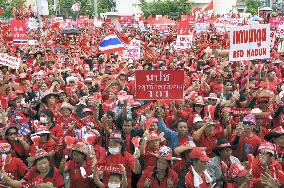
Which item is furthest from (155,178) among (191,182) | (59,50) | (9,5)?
(9,5)

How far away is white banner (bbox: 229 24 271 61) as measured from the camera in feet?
30.7

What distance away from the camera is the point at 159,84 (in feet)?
25.5

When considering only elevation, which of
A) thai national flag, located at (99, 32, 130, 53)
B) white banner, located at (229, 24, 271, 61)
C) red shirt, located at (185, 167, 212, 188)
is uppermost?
white banner, located at (229, 24, 271, 61)

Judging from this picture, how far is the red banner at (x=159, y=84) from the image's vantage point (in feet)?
25.4

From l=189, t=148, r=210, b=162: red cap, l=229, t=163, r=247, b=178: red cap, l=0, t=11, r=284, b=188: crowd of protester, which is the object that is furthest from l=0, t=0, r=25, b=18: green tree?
l=229, t=163, r=247, b=178: red cap

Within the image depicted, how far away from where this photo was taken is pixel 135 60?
16.0 m

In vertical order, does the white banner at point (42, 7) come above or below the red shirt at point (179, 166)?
above

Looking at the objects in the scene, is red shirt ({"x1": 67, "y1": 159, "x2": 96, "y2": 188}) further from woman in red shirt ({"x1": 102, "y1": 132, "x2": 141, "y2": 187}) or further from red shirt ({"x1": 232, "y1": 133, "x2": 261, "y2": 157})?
red shirt ({"x1": 232, "y1": 133, "x2": 261, "y2": 157})

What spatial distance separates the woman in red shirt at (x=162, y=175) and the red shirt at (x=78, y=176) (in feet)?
2.21

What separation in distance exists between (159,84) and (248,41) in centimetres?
249

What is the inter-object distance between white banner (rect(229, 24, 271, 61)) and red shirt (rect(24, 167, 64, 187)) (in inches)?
181

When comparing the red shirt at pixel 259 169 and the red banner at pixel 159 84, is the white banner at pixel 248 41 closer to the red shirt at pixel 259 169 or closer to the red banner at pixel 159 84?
the red banner at pixel 159 84

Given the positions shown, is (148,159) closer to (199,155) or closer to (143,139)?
(143,139)

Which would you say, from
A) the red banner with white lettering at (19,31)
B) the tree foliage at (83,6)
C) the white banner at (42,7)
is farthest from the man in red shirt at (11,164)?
the tree foliage at (83,6)
